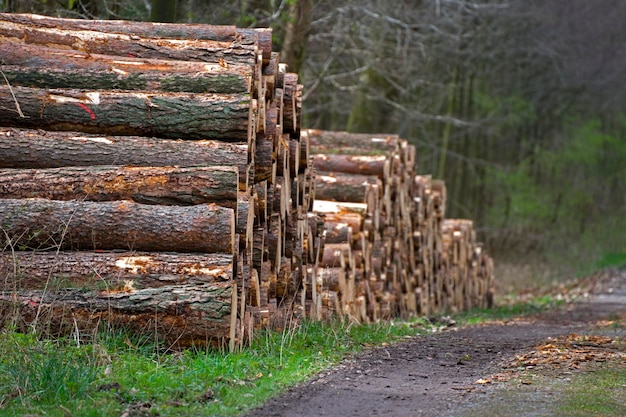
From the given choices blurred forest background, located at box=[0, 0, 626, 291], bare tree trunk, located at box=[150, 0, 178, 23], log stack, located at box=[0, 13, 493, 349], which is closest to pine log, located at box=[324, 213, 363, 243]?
log stack, located at box=[0, 13, 493, 349]

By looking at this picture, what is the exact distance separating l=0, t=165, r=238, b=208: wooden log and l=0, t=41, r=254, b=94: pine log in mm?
1123

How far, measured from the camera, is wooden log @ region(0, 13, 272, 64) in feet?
33.7

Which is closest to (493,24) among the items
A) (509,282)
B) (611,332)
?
(509,282)

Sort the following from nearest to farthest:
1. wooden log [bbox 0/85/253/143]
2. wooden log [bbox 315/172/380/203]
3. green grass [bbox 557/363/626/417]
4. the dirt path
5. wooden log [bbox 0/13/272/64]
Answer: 1. green grass [bbox 557/363/626/417]
2. the dirt path
3. wooden log [bbox 0/85/253/143]
4. wooden log [bbox 0/13/272/64]
5. wooden log [bbox 315/172/380/203]

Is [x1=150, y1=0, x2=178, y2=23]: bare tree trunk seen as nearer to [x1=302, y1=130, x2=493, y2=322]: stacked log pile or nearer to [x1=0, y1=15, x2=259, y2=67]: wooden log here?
[x1=302, y1=130, x2=493, y2=322]: stacked log pile

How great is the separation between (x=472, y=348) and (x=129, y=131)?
3974mm

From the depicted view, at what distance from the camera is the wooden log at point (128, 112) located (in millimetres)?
9203

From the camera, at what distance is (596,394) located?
7.21m

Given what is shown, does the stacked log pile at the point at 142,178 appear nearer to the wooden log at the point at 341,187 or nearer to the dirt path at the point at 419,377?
the dirt path at the point at 419,377

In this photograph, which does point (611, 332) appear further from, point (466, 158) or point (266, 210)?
point (466, 158)

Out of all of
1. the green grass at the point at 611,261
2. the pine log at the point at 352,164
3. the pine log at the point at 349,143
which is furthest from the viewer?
the green grass at the point at 611,261

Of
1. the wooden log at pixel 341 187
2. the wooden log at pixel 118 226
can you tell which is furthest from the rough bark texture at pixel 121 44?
the wooden log at pixel 341 187

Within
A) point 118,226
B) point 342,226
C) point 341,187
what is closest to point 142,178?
point 118,226

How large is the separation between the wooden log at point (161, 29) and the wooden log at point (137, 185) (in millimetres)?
2104
